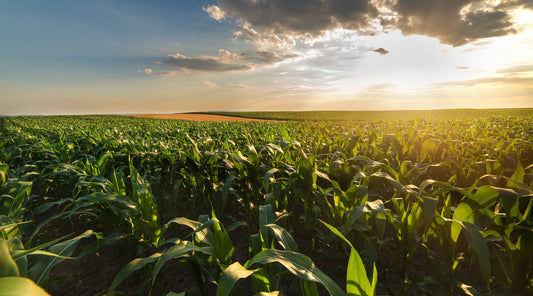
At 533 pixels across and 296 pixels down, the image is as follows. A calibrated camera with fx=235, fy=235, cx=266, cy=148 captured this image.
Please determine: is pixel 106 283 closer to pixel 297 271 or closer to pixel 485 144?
pixel 297 271

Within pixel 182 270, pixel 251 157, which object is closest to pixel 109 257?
pixel 182 270

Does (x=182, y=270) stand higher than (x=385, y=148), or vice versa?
(x=385, y=148)

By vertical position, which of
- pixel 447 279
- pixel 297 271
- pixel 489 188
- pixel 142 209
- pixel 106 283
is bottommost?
pixel 106 283

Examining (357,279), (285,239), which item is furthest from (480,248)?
(285,239)

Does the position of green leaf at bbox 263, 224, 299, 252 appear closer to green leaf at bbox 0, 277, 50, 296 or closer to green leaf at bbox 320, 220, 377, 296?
green leaf at bbox 320, 220, 377, 296

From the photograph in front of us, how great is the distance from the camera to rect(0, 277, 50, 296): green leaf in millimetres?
550

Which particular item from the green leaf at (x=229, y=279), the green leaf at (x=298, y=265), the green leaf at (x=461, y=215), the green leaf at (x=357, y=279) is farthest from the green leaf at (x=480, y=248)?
the green leaf at (x=229, y=279)

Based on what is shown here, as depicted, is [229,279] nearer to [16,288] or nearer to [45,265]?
[16,288]

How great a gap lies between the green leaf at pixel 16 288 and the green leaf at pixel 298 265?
1.97 ft

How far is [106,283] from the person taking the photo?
7.39 feet

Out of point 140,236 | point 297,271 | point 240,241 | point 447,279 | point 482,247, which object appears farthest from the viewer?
point 240,241

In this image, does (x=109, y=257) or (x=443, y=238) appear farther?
(x=109, y=257)

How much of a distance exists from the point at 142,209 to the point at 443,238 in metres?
2.20

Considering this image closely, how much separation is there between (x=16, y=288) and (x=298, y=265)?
811mm
